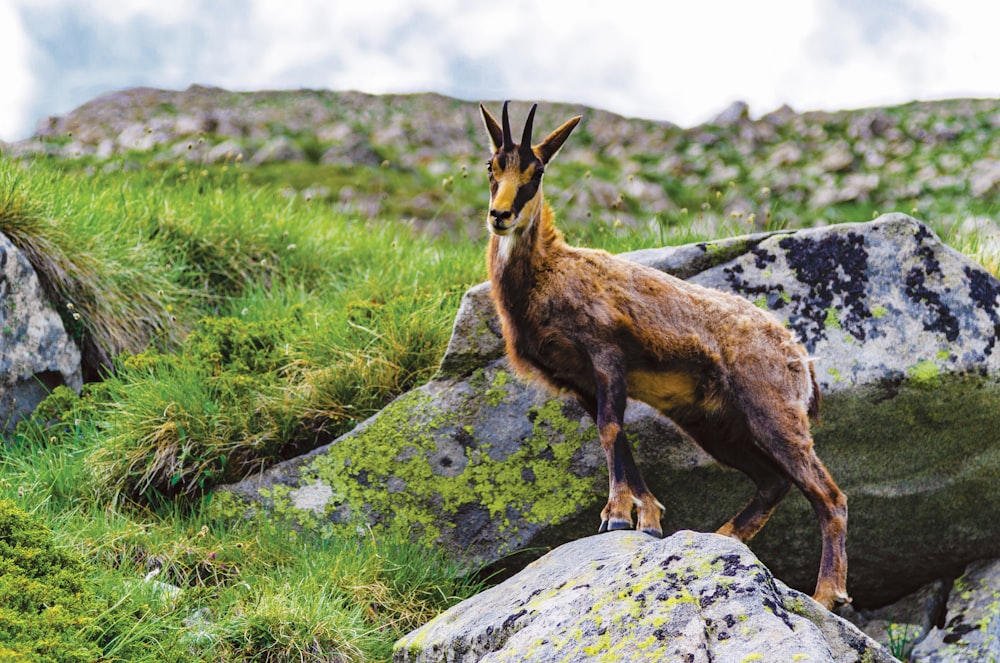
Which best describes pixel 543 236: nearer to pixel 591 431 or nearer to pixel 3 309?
pixel 591 431

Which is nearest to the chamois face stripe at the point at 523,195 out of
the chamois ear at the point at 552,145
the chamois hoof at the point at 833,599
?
the chamois ear at the point at 552,145

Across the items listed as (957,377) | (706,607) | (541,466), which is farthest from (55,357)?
(957,377)

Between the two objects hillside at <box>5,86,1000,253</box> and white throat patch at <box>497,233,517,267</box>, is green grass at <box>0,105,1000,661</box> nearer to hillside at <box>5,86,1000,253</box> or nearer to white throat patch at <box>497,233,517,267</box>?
white throat patch at <box>497,233,517,267</box>

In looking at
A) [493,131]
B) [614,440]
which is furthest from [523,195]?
[614,440]

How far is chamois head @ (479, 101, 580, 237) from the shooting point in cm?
491

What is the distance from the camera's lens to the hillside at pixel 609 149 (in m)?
21.7

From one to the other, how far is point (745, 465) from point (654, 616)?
73.9 inches

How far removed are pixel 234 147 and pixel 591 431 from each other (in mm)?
16492

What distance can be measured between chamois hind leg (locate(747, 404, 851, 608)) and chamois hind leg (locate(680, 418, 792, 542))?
176 mm

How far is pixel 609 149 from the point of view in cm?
2725

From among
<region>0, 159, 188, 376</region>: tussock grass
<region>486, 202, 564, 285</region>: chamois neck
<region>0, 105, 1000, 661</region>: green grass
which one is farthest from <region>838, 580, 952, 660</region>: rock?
<region>0, 159, 188, 376</region>: tussock grass

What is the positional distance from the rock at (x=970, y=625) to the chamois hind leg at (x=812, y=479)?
1496 mm

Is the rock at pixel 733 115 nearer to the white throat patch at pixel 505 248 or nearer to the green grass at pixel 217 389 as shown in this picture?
the green grass at pixel 217 389

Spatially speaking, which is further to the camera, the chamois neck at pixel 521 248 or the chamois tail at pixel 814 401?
the chamois tail at pixel 814 401
